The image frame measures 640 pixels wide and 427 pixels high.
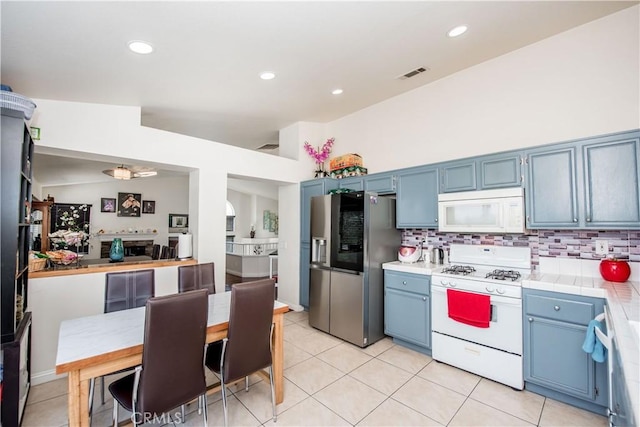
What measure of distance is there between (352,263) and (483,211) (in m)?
1.46

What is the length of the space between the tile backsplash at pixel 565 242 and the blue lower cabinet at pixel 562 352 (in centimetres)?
62

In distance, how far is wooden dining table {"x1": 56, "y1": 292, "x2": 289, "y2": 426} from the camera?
137 cm

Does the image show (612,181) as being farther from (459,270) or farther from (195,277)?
(195,277)

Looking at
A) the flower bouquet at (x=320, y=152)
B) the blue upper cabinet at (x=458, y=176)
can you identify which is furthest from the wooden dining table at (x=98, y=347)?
the flower bouquet at (x=320, y=152)

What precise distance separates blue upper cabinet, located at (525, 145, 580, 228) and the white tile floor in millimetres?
1424

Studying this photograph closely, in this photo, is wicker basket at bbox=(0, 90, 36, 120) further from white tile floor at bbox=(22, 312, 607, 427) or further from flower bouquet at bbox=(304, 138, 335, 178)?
flower bouquet at bbox=(304, 138, 335, 178)

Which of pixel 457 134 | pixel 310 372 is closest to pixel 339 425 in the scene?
A: pixel 310 372

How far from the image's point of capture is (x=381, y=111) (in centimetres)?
403

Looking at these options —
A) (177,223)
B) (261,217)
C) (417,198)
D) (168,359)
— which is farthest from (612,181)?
(177,223)

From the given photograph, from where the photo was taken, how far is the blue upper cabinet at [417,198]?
3.15 meters

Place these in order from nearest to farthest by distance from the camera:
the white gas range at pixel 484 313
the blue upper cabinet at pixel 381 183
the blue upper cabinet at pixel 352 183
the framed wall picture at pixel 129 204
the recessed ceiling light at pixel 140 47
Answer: the recessed ceiling light at pixel 140 47
the white gas range at pixel 484 313
the blue upper cabinet at pixel 381 183
the blue upper cabinet at pixel 352 183
the framed wall picture at pixel 129 204

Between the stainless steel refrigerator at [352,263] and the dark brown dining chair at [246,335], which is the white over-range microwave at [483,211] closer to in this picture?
the stainless steel refrigerator at [352,263]

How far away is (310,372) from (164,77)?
306 cm

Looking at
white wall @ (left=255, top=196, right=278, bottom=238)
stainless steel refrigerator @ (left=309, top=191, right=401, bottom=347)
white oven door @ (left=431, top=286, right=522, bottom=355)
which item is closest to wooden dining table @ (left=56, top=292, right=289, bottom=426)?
stainless steel refrigerator @ (left=309, top=191, right=401, bottom=347)
